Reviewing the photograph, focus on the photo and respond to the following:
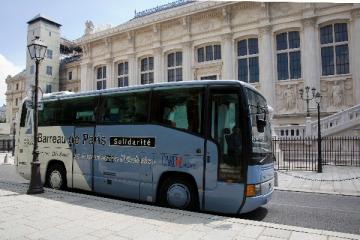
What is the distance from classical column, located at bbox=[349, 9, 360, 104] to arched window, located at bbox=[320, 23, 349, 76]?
62 cm

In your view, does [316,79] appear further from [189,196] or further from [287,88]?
[189,196]

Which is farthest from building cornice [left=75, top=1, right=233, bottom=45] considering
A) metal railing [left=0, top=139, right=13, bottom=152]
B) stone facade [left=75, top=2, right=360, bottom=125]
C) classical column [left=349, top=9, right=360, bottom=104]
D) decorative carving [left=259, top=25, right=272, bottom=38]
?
metal railing [left=0, top=139, right=13, bottom=152]

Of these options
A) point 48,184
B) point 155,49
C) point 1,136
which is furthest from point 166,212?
point 1,136

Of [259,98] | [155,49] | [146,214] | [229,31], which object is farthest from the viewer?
[155,49]

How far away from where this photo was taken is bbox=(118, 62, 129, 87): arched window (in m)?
39.3

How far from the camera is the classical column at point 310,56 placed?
27234mm

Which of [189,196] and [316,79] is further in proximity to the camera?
[316,79]

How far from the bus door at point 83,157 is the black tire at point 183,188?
265 centimetres

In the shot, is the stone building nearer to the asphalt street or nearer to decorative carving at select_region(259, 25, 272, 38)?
decorative carving at select_region(259, 25, 272, 38)

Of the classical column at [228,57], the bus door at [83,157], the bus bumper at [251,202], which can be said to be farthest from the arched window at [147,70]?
the bus bumper at [251,202]

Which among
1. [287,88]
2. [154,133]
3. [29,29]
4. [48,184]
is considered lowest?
[48,184]

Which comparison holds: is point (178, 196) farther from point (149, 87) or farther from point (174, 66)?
point (174, 66)

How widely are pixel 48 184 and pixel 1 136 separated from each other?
1792 inches

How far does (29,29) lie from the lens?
53875 millimetres
